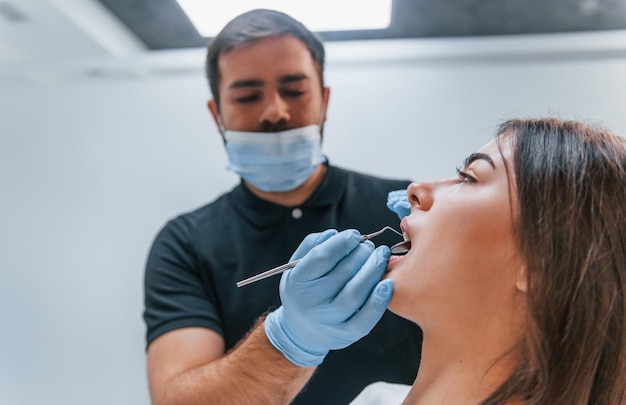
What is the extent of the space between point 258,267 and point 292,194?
0.31 m

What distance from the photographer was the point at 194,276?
1.48 meters

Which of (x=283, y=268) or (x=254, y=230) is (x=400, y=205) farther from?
(x=254, y=230)

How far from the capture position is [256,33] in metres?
1.37

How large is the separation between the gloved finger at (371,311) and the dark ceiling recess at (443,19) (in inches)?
37.9

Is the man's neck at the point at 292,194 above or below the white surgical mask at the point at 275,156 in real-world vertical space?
below

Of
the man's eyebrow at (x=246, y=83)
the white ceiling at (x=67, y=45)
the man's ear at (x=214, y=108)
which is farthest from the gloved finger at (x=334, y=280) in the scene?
the white ceiling at (x=67, y=45)

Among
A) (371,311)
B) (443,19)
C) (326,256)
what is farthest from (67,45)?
(371,311)

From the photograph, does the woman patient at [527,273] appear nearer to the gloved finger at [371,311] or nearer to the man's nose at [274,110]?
the gloved finger at [371,311]

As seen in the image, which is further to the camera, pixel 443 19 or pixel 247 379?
pixel 443 19

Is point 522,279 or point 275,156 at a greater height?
point 275,156

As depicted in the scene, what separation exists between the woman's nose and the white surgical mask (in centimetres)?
51

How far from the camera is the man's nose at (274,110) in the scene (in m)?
1.43

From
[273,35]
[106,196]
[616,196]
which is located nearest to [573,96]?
[616,196]

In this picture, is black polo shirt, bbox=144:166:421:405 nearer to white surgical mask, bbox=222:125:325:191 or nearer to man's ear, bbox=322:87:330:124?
white surgical mask, bbox=222:125:325:191
